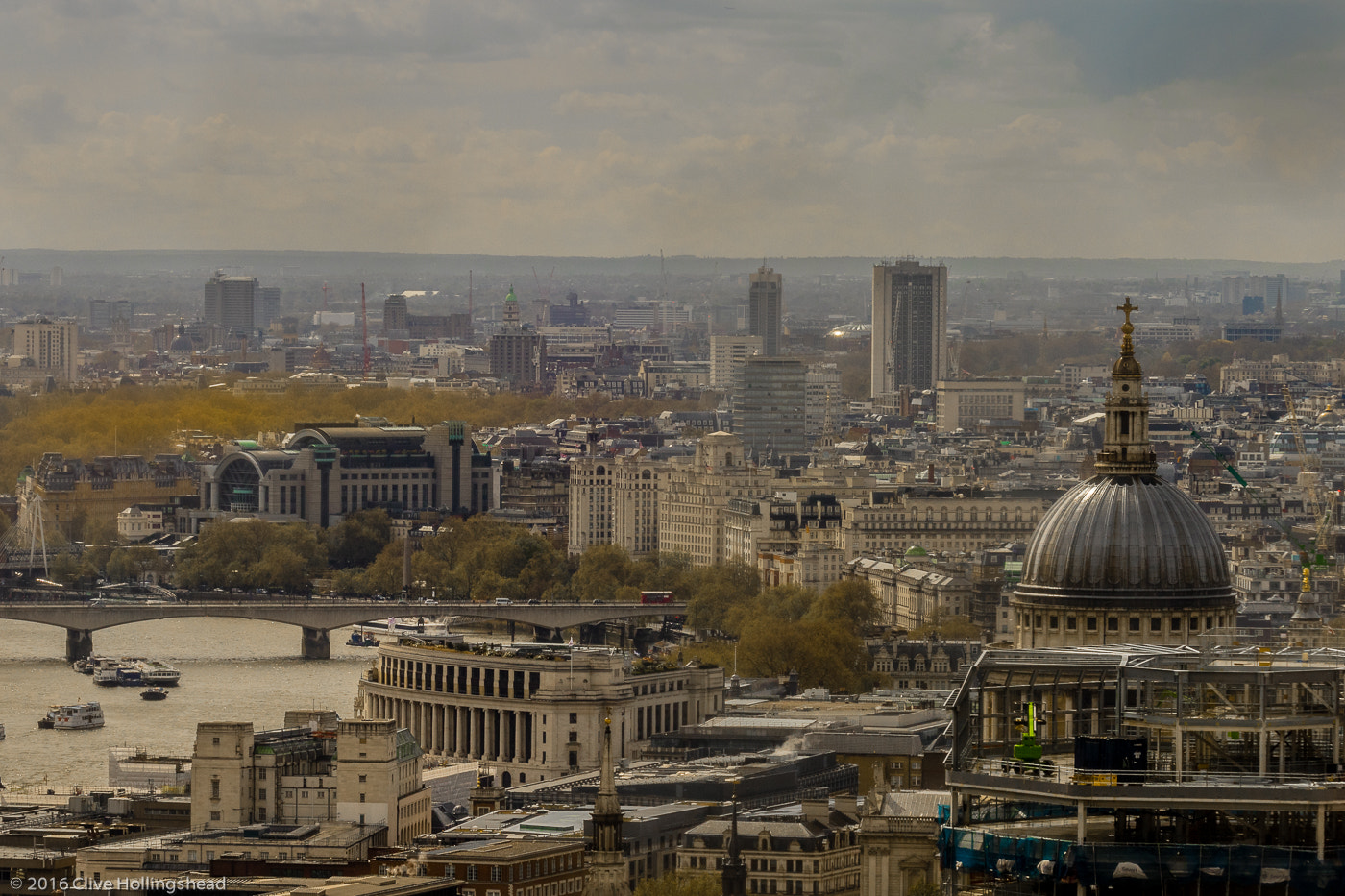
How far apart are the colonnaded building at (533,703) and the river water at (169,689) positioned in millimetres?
1617

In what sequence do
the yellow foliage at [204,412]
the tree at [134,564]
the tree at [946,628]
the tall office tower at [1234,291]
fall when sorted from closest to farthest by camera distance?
the tree at [946,628], the tree at [134,564], the yellow foliage at [204,412], the tall office tower at [1234,291]

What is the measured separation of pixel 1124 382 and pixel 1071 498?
40.9 inches

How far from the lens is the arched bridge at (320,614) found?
65562mm

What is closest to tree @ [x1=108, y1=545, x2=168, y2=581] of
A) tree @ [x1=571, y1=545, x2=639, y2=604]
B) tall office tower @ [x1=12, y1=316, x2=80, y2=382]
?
tree @ [x1=571, y1=545, x2=639, y2=604]

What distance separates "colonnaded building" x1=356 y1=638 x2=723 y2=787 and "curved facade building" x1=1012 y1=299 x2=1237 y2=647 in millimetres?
15294

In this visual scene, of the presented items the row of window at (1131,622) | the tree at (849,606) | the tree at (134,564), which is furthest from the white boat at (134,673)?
the row of window at (1131,622)

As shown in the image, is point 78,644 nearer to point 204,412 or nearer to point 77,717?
point 77,717

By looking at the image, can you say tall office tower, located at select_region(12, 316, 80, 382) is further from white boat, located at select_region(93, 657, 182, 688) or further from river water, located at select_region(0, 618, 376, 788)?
white boat, located at select_region(93, 657, 182, 688)

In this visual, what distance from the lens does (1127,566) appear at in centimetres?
3053

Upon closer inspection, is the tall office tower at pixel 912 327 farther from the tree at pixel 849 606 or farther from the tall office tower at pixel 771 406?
the tree at pixel 849 606

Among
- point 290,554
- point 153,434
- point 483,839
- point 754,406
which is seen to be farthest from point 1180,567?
point 153,434

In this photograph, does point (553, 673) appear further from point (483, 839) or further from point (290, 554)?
point (290, 554)

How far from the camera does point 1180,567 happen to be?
100 ft

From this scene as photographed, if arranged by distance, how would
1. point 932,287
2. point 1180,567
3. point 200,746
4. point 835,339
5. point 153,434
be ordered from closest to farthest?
1. point 1180,567
2. point 200,746
3. point 153,434
4. point 932,287
5. point 835,339
